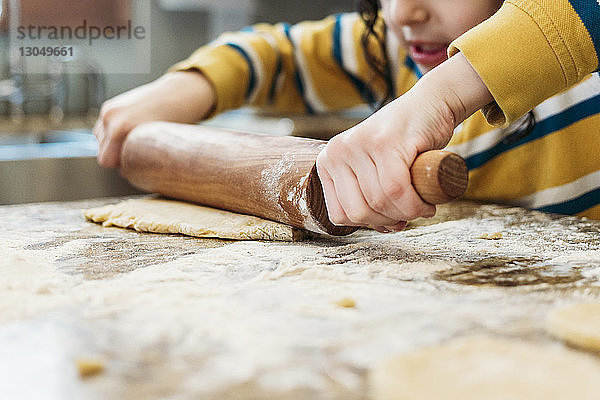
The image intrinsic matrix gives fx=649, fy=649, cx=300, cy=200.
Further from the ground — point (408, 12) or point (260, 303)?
point (408, 12)

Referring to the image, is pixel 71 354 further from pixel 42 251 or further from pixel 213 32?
pixel 213 32

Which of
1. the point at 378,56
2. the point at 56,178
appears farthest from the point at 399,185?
the point at 56,178

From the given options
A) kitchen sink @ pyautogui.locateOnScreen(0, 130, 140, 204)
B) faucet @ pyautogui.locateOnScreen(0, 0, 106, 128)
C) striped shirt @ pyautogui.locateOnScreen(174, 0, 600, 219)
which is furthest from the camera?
faucet @ pyautogui.locateOnScreen(0, 0, 106, 128)

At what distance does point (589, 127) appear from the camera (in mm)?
1081

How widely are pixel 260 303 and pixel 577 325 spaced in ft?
0.78

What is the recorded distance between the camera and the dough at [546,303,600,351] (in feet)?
1.41

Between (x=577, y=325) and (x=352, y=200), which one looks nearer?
(x=577, y=325)

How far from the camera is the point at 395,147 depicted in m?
0.64

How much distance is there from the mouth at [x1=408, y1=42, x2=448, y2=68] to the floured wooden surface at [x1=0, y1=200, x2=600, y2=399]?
0.34 metres

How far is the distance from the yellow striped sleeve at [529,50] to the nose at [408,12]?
27cm

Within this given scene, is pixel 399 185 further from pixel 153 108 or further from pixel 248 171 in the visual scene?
pixel 153 108

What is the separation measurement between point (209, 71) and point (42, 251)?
69cm

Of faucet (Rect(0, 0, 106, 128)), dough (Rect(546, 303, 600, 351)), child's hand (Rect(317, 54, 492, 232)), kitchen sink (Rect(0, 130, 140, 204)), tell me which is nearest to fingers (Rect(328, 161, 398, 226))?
child's hand (Rect(317, 54, 492, 232))

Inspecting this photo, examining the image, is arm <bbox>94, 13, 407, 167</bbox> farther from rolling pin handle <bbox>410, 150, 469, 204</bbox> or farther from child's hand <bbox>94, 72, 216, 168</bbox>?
rolling pin handle <bbox>410, 150, 469, 204</bbox>
